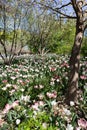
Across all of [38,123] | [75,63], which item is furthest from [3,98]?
[38,123]

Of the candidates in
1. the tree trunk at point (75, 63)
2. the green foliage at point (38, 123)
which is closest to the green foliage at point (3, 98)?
the tree trunk at point (75, 63)

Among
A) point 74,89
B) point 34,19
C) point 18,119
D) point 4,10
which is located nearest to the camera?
point 18,119

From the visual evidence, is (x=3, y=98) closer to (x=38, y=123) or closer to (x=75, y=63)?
(x=75, y=63)

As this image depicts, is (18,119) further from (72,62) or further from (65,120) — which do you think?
(72,62)

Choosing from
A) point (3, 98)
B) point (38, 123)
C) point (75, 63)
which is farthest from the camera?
point (3, 98)

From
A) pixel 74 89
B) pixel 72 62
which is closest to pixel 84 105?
pixel 74 89

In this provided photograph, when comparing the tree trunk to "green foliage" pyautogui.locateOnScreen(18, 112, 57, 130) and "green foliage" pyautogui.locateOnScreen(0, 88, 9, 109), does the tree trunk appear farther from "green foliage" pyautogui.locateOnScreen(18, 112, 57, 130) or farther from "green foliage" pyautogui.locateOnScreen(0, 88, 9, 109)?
"green foliage" pyautogui.locateOnScreen(18, 112, 57, 130)

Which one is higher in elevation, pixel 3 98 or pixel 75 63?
pixel 75 63

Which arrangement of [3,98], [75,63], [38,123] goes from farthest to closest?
[3,98]
[75,63]
[38,123]

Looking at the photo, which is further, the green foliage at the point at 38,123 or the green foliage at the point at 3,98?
the green foliage at the point at 3,98

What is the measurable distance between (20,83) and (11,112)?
9.02 feet

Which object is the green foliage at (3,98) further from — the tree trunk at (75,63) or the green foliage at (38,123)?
the green foliage at (38,123)

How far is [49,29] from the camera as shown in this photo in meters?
27.1

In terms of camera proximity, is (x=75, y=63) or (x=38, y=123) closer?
(x=38, y=123)
